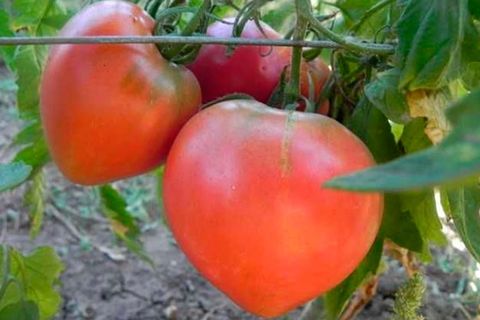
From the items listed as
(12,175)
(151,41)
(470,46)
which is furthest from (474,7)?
(12,175)

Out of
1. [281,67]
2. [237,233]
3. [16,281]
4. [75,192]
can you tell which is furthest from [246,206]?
[75,192]

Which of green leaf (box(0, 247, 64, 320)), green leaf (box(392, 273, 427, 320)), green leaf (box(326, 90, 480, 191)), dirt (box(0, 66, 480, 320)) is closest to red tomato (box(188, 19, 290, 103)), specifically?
green leaf (box(392, 273, 427, 320))

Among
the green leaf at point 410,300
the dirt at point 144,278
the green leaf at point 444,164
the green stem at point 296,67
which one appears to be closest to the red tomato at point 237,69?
the green stem at point 296,67

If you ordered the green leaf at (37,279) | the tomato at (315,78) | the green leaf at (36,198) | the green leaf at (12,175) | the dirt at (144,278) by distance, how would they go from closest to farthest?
1. the green leaf at (12,175)
2. the tomato at (315,78)
3. the green leaf at (37,279)
4. the green leaf at (36,198)
5. the dirt at (144,278)

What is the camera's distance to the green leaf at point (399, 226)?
75cm

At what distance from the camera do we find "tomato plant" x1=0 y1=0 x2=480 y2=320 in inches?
23.0

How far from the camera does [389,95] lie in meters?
0.65

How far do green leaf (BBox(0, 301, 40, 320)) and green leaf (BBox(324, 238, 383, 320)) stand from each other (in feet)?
0.93

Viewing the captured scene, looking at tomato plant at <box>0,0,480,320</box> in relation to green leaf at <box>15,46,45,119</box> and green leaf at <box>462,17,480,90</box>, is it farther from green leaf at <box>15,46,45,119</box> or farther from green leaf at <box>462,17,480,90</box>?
green leaf at <box>15,46,45,119</box>

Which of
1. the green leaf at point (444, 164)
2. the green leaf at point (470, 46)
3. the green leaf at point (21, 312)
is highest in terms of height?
the green leaf at point (444, 164)

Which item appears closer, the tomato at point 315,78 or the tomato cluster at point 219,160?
the tomato cluster at point 219,160

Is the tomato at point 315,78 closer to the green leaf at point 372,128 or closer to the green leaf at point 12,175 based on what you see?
the green leaf at point 372,128

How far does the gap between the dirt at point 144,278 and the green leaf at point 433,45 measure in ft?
2.56

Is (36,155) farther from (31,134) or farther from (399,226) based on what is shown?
(399,226)
